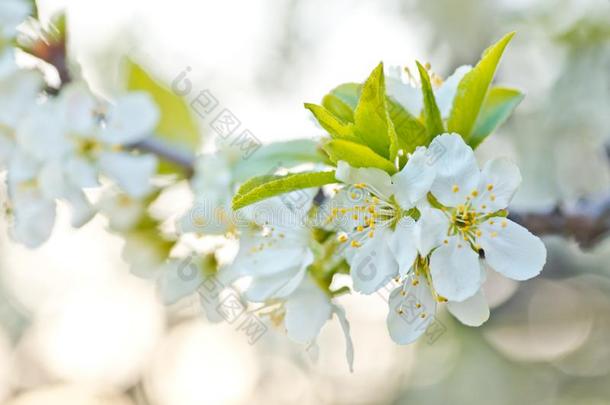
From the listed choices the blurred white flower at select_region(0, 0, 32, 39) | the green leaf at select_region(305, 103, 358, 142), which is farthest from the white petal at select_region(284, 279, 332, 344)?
the blurred white flower at select_region(0, 0, 32, 39)

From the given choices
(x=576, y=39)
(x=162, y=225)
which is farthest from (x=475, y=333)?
(x=162, y=225)

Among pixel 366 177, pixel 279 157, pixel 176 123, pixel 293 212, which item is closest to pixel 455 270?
pixel 366 177

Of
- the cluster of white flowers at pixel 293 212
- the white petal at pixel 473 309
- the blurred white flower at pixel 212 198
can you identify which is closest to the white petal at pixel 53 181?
the cluster of white flowers at pixel 293 212

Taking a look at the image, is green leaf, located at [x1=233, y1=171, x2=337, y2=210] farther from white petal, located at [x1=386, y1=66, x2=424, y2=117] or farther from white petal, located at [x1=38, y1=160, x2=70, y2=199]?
white petal, located at [x1=38, y1=160, x2=70, y2=199]

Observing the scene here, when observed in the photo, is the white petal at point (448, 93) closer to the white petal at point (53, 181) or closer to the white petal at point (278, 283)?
the white petal at point (278, 283)

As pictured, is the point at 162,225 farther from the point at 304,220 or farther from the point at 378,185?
the point at 378,185
